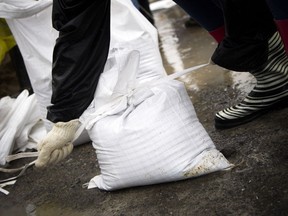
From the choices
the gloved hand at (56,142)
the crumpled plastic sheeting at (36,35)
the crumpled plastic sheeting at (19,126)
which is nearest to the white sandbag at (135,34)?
the crumpled plastic sheeting at (36,35)

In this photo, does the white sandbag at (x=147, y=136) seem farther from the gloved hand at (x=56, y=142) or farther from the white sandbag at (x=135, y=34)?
the white sandbag at (x=135, y=34)

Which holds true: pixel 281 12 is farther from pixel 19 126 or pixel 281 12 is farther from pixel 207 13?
pixel 19 126

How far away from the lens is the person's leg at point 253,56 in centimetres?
117

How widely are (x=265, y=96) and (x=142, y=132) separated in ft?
1.99

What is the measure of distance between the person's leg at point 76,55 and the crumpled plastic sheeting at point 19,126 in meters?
0.74

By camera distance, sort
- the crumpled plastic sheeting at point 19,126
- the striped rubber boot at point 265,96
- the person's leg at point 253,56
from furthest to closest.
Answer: the crumpled plastic sheeting at point 19,126 < the striped rubber boot at point 265,96 < the person's leg at point 253,56

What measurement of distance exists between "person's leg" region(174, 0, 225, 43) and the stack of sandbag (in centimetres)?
34

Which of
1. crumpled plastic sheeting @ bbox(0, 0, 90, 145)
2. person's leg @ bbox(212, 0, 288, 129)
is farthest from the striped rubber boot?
crumpled plastic sheeting @ bbox(0, 0, 90, 145)

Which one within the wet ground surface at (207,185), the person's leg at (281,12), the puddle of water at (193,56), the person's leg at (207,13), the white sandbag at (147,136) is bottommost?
the puddle of water at (193,56)

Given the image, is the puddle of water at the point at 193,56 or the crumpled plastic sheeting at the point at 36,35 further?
the puddle of water at the point at 193,56

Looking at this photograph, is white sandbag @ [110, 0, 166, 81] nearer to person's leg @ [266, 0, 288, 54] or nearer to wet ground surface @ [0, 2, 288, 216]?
wet ground surface @ [0, 2, 288, 216]

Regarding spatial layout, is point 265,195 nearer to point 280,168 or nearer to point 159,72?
point 280,168

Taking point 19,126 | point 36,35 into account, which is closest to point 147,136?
point 36,35

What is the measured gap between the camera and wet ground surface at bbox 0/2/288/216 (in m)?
1.15
